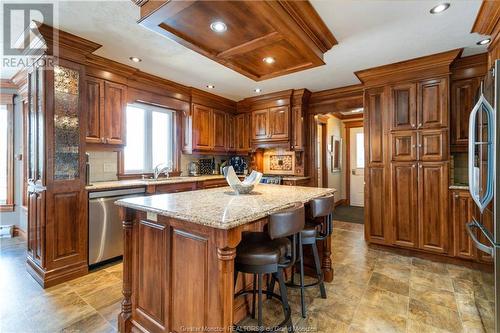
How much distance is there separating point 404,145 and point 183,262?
3243 millimetres

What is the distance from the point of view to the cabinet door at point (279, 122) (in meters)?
4.70

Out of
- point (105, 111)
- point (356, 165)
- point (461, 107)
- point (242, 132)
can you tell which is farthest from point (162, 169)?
point (356, 165)

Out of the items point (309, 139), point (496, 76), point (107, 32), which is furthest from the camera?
point (309, 139)

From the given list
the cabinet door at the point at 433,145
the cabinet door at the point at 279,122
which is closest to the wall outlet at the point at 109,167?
the cabinet door at the point at 279,122

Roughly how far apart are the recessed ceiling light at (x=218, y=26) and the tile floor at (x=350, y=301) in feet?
7.55

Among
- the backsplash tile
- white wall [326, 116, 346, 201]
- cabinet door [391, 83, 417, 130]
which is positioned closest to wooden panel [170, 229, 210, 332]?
the backsplash tile

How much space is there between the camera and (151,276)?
1.75 metres

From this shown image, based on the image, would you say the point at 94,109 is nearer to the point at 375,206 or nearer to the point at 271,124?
the point at 271,124

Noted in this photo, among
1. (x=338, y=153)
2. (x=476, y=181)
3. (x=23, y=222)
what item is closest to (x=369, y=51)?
(x=476, y=181)

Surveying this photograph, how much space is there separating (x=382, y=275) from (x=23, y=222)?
5.41 meters

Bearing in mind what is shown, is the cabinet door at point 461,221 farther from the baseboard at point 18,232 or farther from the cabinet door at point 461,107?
the baseboard at point 18,232

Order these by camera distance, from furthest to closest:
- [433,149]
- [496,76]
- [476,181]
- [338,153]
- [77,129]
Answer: [338,153]
[433,149]
[77,129]
[476,181]
[496,76]

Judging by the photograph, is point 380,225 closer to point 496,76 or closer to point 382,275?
point 382,275

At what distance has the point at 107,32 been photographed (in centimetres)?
246
